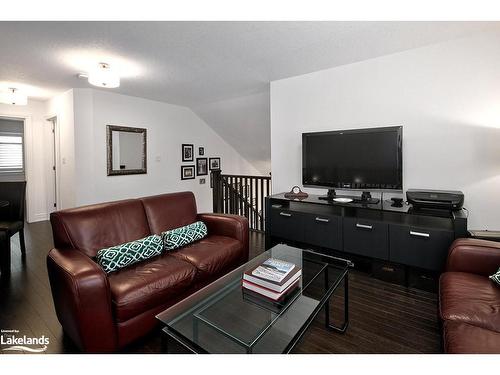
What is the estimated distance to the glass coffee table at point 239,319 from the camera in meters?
1.24

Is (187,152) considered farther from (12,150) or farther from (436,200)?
(436,200)

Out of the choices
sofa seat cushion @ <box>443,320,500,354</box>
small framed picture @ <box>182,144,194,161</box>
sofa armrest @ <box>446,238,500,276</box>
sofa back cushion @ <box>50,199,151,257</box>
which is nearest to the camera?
sofa seat cushion @ <box>443,320,500,354</box>

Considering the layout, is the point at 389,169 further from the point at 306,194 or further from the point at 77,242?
the point at 77,242

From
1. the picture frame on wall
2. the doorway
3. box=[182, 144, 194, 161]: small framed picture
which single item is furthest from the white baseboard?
the picture frame on wall

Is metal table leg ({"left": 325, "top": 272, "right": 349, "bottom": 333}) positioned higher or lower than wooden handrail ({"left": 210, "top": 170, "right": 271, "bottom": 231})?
lower

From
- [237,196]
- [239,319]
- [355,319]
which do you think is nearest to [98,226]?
[239,319]

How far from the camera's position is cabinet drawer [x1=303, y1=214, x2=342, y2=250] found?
279 centimetres

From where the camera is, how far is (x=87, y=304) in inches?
56.8

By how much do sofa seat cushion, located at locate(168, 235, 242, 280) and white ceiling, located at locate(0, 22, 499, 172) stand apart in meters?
1.95

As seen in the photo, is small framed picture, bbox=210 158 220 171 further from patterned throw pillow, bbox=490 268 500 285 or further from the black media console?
patterned throw pillow, bbox=490 268 500 285

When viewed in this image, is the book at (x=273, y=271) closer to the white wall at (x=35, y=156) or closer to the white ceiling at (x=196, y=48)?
the white ceiling at (x=196, y=48)

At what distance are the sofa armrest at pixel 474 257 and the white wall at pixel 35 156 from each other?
6.57m

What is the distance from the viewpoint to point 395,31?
2.34m
